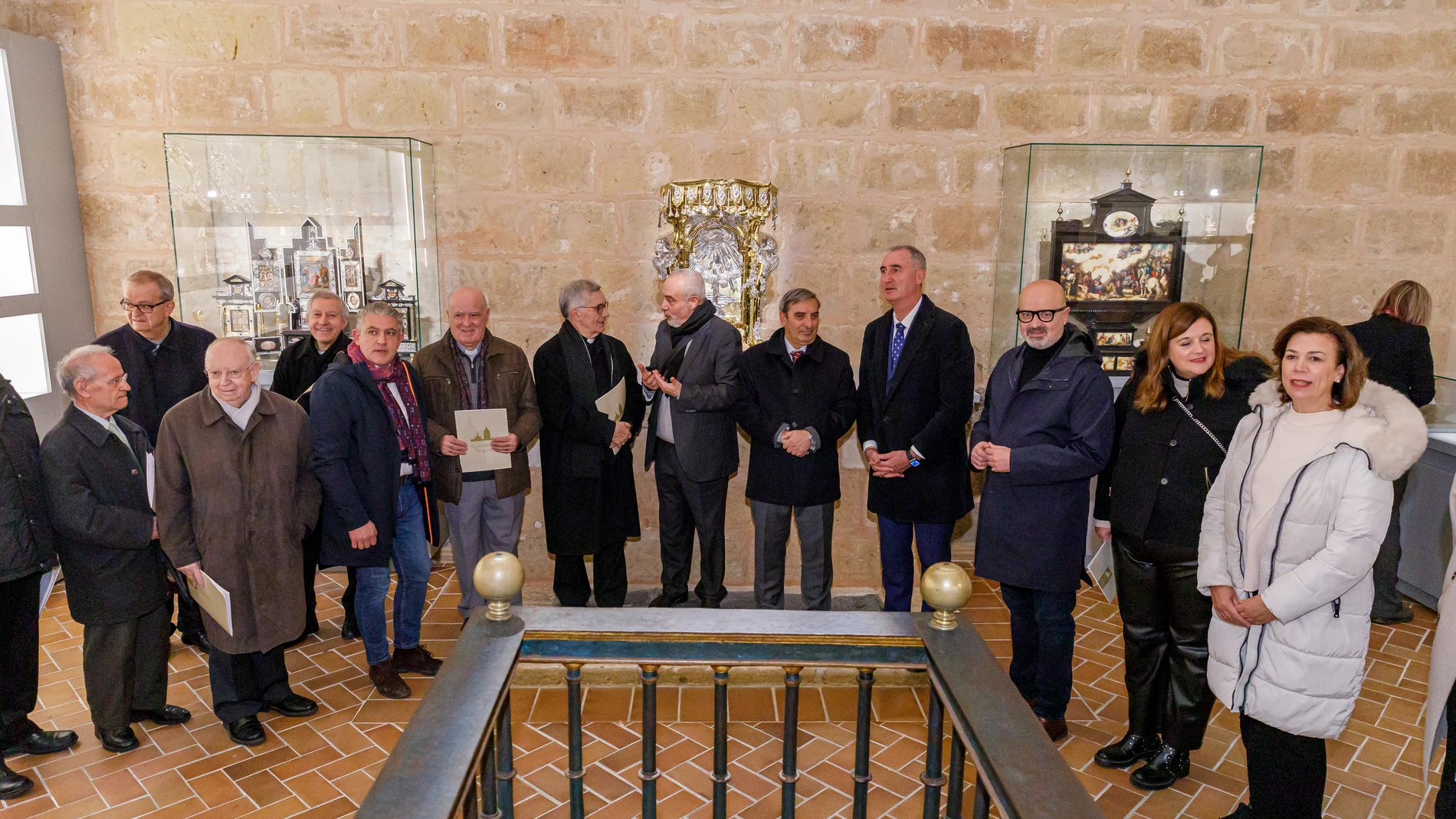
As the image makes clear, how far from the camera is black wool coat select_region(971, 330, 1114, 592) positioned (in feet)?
12.2

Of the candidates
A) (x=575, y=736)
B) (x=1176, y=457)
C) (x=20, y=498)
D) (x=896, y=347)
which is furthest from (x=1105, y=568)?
(x=20, y=498)

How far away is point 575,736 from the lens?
2049 mm

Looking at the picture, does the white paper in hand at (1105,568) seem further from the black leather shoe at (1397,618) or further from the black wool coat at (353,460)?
the black wool coat at (353,460)

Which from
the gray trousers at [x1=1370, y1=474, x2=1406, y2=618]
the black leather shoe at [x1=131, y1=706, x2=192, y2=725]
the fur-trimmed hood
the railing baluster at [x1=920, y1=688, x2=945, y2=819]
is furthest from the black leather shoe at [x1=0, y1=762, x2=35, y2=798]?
the gray trousers at [x1=1370, y1=474, x2=1406, y2=618]

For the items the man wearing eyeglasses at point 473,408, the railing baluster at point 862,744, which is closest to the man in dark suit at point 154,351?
the man wearing eyeglasses at point 473,408

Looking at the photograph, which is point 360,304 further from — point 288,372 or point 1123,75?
point 1123,75

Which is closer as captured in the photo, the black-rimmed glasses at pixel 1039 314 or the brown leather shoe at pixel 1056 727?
the black-rimmed glasses at pixel 1039 314

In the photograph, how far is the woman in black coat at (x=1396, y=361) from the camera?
5.16m

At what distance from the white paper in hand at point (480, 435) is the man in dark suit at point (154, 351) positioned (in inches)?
55.9

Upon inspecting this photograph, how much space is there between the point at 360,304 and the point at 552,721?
2.95 meters

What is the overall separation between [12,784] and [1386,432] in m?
4.96

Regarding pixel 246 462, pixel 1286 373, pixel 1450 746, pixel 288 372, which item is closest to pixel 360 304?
pixel 288 372

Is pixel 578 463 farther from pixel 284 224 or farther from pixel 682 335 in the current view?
pixel 284 224

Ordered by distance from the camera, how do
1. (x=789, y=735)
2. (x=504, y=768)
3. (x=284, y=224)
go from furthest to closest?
1. (x=284, y=224)
2. (x=789, y=735)
3. (x=504, y=768)
